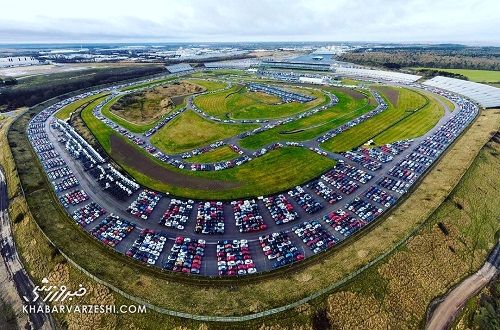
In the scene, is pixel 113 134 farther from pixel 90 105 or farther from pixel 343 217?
pixel 343 217

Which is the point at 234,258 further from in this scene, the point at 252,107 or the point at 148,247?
the point at 252,107

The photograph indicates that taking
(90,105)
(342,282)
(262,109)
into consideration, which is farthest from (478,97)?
(90,105)

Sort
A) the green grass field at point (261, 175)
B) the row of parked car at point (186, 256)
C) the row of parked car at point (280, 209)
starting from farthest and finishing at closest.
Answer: the green grass field at point (261, 175) → the row of parked car at point (280, 209) → the row of parked car at point (186, 256)

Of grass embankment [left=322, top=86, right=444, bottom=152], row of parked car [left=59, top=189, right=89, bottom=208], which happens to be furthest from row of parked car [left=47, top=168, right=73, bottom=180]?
grass embankment [left=322, top=86, right=444, bottom=152]

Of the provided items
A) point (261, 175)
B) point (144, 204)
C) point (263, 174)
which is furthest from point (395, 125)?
point (144, 204)

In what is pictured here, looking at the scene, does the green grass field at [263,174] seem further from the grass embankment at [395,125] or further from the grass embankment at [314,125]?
the grass embankment at [395,125]

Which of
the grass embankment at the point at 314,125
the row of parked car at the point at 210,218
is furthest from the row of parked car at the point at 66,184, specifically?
the grass embankment at the point at 314,125
